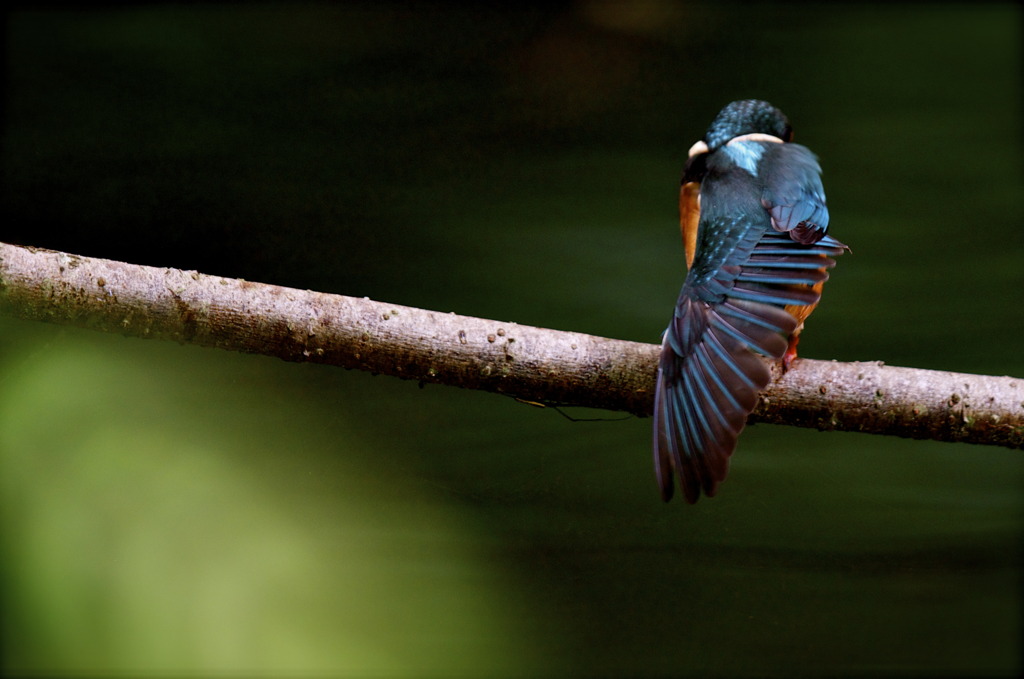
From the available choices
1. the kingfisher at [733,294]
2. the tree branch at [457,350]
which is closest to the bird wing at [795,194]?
the kingfisher at [733,294]

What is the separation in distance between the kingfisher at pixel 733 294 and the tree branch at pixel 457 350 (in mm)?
68

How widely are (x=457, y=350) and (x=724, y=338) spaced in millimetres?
359

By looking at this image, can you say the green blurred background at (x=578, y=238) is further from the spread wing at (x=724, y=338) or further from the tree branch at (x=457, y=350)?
the spread wing at (x=724, y=338)

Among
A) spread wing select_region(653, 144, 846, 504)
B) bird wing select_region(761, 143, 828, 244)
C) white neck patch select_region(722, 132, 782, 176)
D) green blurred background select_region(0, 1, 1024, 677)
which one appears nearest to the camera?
spread wing select_region(653, 144, 846, 504)

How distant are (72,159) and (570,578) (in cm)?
136

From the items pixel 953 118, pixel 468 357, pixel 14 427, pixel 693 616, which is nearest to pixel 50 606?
pixel 14 427

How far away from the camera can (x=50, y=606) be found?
585mm

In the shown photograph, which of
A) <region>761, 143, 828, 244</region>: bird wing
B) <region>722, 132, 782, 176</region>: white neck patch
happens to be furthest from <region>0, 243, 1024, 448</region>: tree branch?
<region>722, 132, 782, 176</region>: white neck patch

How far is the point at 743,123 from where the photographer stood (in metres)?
1.35

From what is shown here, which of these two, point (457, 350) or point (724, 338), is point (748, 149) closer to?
point (724, 338)

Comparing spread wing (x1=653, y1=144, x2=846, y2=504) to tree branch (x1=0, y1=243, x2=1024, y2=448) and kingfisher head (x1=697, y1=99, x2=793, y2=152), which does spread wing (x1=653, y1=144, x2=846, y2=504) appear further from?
kingfisher head (x1=697, y1=99, x2=793, y2=152)

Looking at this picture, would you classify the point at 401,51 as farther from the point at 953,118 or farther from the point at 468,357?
the point at 953,118

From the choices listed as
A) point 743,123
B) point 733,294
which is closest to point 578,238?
point 743,123

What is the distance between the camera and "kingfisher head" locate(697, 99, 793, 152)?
4.43 feet
